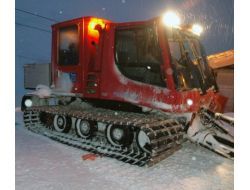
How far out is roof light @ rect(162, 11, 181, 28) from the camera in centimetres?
508

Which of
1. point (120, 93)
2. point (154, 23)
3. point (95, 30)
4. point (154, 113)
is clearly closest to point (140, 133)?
point (154, 113)

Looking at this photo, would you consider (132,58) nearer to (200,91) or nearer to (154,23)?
(154,23)

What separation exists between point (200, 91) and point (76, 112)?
2.76 m

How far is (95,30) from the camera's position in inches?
255

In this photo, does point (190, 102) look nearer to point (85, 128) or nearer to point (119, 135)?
→ point (119, 135)

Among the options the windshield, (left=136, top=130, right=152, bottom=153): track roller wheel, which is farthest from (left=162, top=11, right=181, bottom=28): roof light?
(left=136, top=130, right=152, bottom=153): track roller wheel

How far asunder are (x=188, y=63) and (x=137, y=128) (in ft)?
6.26

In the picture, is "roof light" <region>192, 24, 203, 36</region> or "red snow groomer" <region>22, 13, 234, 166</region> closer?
"red snow groomer" <region>22, 13, 234, 166</region>

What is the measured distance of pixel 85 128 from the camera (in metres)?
6.21

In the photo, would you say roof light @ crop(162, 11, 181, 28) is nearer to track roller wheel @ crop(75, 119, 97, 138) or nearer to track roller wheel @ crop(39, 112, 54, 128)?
track roller wheel @ crop(75, 119, 97, 138)

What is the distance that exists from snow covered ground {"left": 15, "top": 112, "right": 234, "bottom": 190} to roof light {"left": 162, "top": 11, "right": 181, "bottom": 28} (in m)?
2.64

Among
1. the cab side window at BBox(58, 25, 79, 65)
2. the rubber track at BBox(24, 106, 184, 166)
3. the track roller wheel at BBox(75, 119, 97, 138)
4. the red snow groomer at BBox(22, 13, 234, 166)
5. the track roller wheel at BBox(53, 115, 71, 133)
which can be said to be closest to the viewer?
the rubber track at BBox(24, 106, 184, 166)

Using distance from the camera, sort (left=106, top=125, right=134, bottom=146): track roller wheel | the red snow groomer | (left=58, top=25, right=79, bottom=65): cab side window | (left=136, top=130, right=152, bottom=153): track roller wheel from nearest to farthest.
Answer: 1. (left=136, top=130, right=152, bottom=153): track roller wheel
2. the red snow groomer
3. (left=106, top=125, right=134, bottom=146): track roller wheel
4. (left=58, top=25, right=79, bottom=65): cab side window

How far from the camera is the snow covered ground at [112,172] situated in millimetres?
4055
